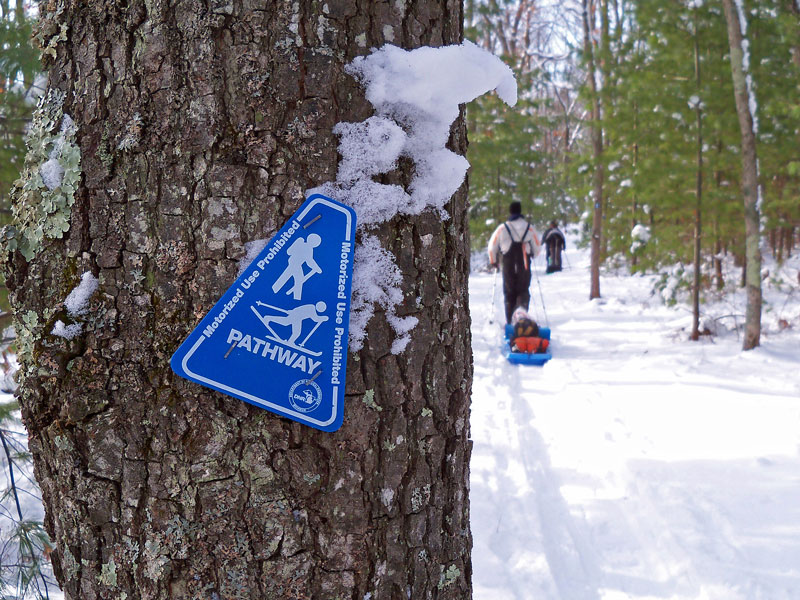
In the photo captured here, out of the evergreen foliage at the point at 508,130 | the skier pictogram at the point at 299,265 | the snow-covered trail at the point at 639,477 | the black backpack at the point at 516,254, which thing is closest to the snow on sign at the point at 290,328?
the skier pictogram at the point at 299,265

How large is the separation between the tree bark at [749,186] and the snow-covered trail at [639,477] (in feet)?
1.25

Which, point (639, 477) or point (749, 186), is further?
point (749, 186)

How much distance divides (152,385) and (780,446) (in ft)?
16.0

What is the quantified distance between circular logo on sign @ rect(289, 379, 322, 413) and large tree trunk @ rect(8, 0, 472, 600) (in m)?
0.04

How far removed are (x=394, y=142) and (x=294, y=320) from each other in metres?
0.36

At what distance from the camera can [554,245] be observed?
60.1ft

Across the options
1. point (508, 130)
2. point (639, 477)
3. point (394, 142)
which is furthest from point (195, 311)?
point (508, 130)

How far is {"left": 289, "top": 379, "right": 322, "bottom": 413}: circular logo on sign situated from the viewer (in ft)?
3.13

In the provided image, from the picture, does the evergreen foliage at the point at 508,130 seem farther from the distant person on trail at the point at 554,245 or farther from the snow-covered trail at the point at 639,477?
the snow-covered trail at the point at 639,477

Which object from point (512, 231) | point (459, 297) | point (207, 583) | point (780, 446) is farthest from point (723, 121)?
point (207, 583)

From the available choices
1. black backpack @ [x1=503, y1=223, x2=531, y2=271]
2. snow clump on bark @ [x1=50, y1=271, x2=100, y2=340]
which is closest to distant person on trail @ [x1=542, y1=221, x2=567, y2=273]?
black backpack @ [x1=503, y1=223, x2=531, y2=271]

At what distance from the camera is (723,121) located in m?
8.63

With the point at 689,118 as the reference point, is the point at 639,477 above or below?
below

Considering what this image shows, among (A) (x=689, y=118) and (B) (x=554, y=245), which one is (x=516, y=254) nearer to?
(A) (x=689, y=118)
